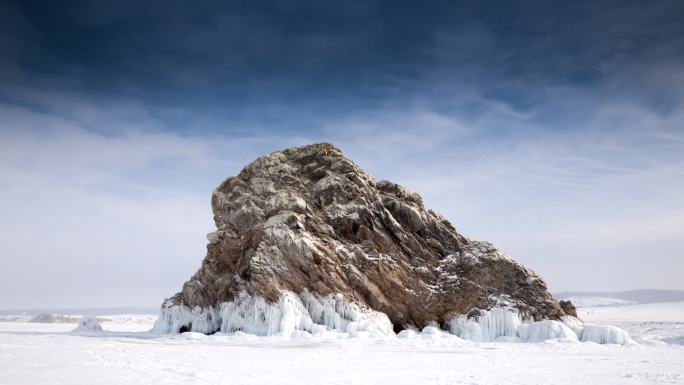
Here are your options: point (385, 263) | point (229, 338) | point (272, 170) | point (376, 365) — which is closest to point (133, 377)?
point (376, 365)

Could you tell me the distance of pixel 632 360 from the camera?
89.2 feet

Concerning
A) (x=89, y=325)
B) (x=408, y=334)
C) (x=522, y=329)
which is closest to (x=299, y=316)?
(x=408, y=334)

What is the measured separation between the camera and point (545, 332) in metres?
42.3

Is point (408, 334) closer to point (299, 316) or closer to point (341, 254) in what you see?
point (299, 316)

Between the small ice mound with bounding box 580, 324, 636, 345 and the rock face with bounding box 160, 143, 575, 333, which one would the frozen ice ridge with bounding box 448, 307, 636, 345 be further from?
the rock face with bounding box 160, 143, 575, 333

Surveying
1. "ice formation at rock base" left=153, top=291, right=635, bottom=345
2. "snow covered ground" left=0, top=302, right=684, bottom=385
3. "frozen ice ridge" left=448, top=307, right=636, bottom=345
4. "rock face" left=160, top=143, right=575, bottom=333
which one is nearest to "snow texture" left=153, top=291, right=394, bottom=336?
"ice formation at rock base" left=153, top=291, right=635, bottom=345

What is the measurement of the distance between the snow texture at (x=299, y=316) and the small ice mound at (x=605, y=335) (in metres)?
15.8

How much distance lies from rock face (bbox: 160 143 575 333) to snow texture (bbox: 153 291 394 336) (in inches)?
16.0

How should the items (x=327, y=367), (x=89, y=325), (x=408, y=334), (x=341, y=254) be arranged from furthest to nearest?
(x=89, y=325) → (x=341, y=254) → (x=408, y=334) → (x=327, y=367)

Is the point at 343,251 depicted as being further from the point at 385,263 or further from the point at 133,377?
the point at 133,377

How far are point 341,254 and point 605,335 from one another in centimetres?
2237

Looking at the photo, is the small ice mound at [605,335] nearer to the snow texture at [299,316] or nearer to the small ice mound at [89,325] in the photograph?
the snow texture at [299,316]

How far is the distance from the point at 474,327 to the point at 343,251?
43.1ft

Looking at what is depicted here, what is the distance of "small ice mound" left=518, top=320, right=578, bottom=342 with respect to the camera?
41656mm
